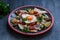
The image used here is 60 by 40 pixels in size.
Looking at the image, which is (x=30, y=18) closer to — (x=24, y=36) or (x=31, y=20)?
(x=31, y=20)

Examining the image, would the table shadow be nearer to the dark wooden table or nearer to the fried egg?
the dark wooden table

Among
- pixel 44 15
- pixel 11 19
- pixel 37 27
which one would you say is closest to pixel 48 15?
pixel 44 15

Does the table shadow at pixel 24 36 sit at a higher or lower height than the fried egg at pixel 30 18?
lower

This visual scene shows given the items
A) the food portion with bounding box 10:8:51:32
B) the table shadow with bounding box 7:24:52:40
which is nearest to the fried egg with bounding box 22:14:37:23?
the food portion with bounding box 10:8:51:32

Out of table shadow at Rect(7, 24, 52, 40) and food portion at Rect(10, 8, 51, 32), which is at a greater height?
food portion at Rect(10, 8, 51, 32)

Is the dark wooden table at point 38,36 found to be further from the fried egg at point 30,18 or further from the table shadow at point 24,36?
the fried egg at point 30,18

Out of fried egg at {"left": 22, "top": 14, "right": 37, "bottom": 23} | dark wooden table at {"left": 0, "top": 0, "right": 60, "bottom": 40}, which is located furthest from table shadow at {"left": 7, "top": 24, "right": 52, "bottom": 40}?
fried egg at {"left": 22, "top": 14, "right": 37, "bottom": 23}

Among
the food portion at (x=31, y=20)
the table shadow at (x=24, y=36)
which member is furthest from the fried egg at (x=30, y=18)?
the table shadow at (x=24, y=36)
